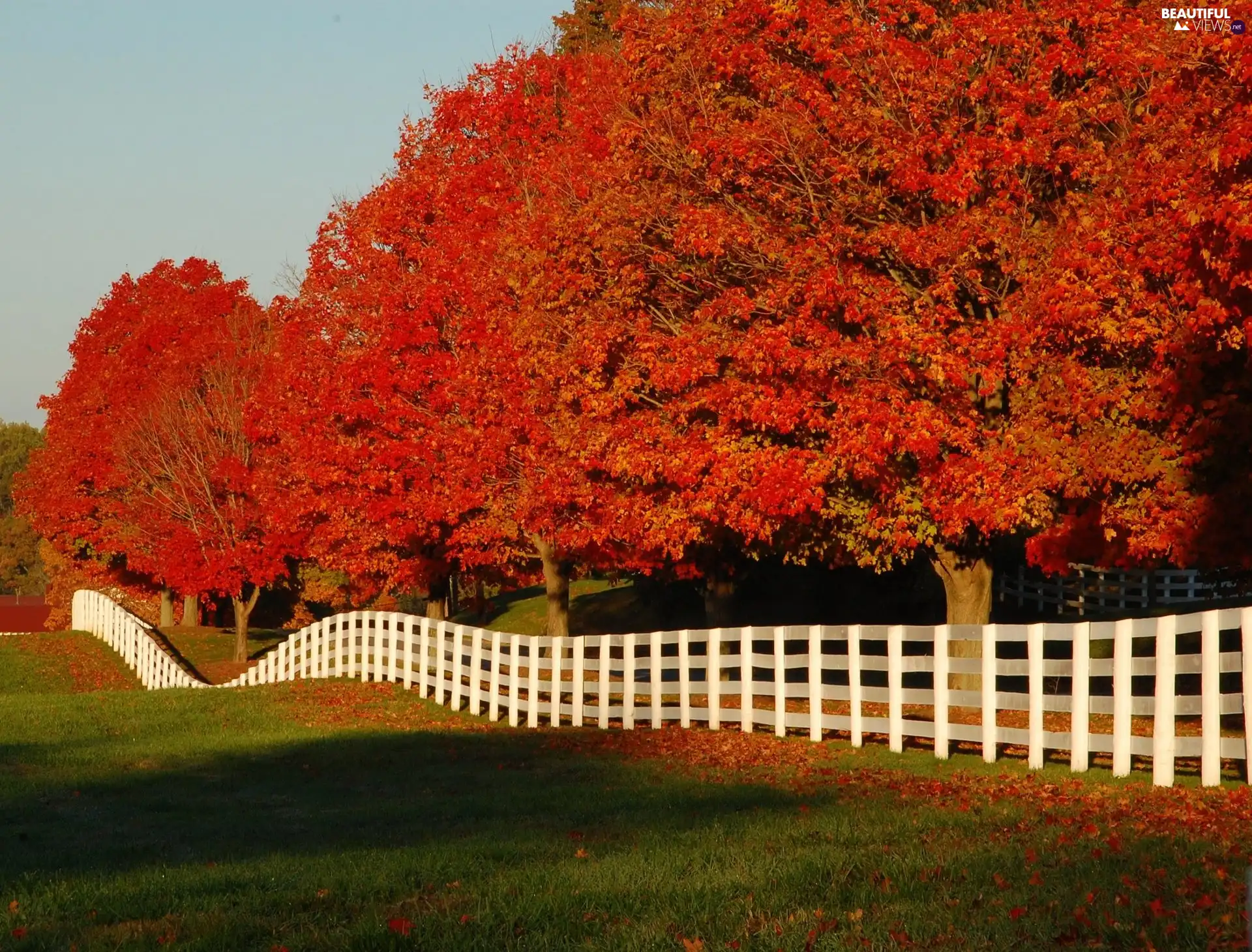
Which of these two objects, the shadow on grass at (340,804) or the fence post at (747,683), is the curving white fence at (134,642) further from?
the fence post at (747,683)

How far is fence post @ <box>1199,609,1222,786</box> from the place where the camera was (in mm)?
12180

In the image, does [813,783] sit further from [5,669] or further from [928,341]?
[5,669]

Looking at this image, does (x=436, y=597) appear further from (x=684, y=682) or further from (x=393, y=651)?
(x=684, y=682)

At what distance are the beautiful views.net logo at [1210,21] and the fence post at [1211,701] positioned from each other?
244 inches

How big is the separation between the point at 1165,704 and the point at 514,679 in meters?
12.7

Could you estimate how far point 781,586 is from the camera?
145 ft

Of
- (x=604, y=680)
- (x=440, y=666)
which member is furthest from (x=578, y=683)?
(x=440, y=666)

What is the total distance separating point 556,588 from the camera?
31.7 meters

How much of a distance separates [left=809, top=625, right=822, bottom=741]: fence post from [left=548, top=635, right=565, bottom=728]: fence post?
5765 millimetres

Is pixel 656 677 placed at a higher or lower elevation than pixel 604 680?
higher

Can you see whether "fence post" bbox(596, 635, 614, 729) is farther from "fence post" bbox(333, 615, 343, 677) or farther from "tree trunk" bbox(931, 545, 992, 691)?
"fence post" bbox(333, 615, 343, 677)

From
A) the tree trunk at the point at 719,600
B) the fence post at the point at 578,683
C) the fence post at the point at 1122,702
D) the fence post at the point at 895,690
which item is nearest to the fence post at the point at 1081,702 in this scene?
the fence post at the point at 1122,702

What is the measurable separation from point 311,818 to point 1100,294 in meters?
10.2

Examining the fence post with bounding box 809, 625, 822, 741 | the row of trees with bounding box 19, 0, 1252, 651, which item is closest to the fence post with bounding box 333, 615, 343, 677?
the row of trees with bounding box 19, 0, 1252, 651
